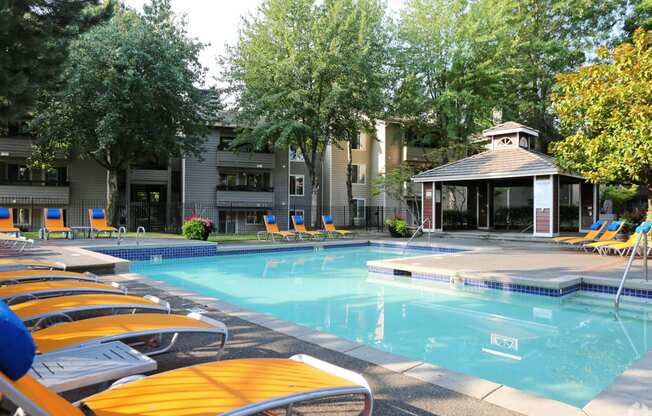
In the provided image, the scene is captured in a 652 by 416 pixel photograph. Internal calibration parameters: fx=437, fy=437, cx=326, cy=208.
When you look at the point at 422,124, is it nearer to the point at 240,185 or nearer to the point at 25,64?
the point at 240,185

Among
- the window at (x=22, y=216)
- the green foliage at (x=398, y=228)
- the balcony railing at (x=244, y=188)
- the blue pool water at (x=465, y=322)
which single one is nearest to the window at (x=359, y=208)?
the balcony railing at (x=244, y=188)

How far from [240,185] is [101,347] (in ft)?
80.9

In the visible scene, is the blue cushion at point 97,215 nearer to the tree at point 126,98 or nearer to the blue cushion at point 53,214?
the blue cushion at point 53,214

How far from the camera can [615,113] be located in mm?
11305

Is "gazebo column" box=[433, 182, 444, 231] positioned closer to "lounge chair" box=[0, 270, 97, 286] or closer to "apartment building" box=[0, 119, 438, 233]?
"apartment building" box=[0, 119, 438, 233]

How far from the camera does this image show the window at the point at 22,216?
2259 centimetres

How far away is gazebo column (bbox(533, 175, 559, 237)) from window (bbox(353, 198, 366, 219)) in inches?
563

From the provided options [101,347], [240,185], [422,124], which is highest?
[422,124]

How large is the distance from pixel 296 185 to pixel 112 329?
26781 millimetres

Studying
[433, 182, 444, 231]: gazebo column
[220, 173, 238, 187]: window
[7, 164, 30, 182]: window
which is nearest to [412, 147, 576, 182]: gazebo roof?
[433, 182, 444, 231]: gazebo column

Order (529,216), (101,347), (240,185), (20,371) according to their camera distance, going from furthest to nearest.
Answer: (240,185), (529,216), (101,347), (20,371)

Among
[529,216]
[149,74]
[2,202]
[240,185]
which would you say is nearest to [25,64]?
[149,74]

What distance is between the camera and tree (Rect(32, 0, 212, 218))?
17.7 meters

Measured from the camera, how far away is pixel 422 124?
2620 centimetres
